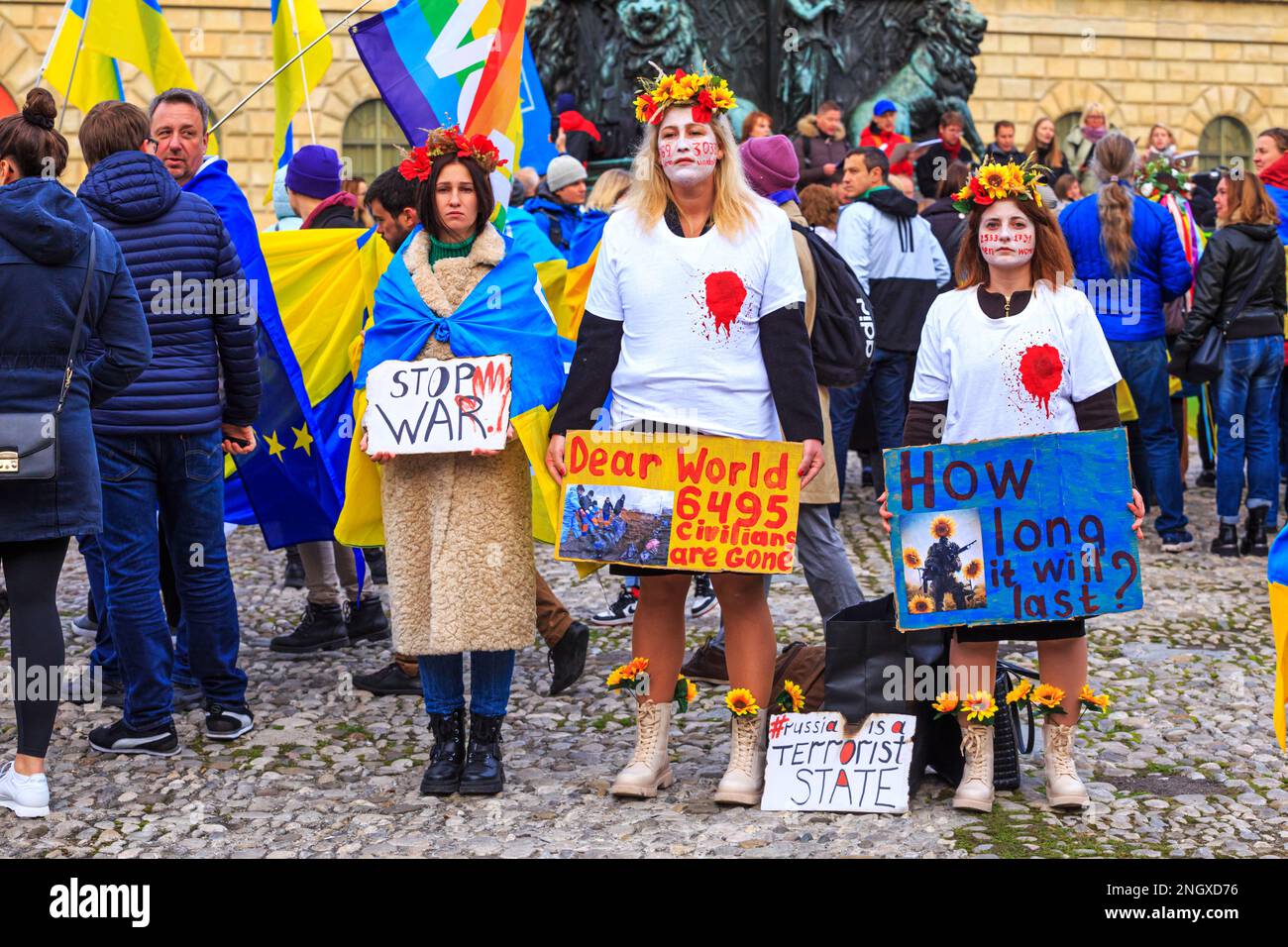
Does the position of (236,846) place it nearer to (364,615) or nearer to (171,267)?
(171,267)

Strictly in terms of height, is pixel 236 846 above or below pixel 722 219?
below

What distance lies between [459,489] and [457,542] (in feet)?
0.54

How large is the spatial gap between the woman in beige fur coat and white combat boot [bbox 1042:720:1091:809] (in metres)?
1.63

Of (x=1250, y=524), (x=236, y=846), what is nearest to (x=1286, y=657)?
(x=236, y=846)

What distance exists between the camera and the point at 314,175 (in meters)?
7.95

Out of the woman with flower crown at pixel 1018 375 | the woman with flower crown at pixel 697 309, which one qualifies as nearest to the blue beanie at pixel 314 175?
the woman with flower crown at pixel 697 309

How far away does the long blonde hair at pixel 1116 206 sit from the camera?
9.27m

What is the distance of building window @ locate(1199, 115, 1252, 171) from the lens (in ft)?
105

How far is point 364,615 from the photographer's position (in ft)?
24.5

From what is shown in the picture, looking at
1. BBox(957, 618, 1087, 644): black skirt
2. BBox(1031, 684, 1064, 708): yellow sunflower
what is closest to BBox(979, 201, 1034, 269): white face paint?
BBox(957, 618, 1087, 644): black skirt

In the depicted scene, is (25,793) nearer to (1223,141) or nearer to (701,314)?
(701,314)

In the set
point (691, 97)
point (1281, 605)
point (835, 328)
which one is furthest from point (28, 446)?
point (1281, 605)

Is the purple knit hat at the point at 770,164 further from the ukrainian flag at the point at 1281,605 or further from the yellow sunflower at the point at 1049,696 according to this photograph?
the ukrainian flag at the point at 1281,605

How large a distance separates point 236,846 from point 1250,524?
21.5 feet
